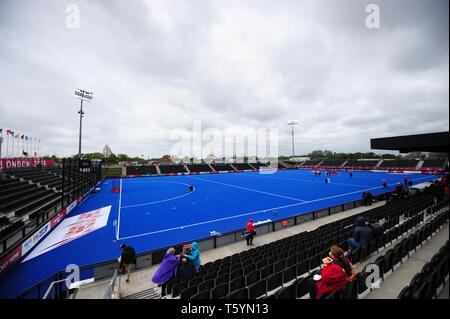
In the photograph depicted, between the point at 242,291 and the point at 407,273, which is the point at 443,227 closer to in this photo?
the point at 407,273

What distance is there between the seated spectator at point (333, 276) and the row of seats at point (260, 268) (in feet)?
4.24

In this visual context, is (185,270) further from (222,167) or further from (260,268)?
(222,167)

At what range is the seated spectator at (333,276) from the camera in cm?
401

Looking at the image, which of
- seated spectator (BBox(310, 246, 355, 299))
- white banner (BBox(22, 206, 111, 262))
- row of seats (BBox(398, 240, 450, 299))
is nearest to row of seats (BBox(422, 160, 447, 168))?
row of seats (BBox(398, 240, 450, 299))

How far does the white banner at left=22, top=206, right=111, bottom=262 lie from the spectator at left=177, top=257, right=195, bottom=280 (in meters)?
10.3

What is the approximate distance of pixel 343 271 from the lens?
402 centimetres

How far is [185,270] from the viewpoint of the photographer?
592cm

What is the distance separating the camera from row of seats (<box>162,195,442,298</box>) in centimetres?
510

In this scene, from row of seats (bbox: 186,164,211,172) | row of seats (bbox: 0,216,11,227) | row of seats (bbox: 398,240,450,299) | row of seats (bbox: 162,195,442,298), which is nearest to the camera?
row of seats (bbox: 398,240,450,299)

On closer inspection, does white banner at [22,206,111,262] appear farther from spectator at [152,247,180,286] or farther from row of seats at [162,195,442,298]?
row of seats at [162,195,442,298]
